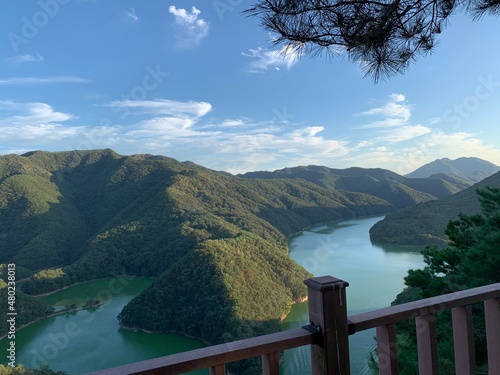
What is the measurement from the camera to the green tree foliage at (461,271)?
2.89 meters

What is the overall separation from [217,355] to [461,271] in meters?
4.17

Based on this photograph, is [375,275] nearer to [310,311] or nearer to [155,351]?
[155,351]

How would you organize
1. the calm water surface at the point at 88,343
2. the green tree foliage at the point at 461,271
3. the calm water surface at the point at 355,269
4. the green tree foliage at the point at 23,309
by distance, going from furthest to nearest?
the green tree foliage at the point at 23,309, the calm water surface at the point at 88,343, the calm water surface at the point at 355,269, the green tree foliage at the point at 461,271

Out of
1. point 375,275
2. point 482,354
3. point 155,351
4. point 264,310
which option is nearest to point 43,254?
point 155,351

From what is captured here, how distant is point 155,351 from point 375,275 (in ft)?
43.4

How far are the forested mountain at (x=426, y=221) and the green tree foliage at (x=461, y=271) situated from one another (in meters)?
23.3

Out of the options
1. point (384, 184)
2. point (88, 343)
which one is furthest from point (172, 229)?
point (384, 184)

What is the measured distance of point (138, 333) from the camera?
17.6 metres

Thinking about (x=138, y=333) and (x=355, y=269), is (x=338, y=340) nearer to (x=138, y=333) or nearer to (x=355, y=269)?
(x=138, y=333)

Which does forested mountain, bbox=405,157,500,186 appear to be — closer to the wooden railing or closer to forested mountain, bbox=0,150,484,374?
forested mountain, bbox=0,150,484,374

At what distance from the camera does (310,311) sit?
31.1 inches

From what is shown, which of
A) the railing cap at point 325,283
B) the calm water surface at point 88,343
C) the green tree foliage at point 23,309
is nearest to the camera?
the railing cap at point 325,283

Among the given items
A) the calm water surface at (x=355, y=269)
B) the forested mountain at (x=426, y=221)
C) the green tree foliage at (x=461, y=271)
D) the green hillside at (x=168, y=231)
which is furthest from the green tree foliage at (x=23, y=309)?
the forested mountain at (x=426, y=221)

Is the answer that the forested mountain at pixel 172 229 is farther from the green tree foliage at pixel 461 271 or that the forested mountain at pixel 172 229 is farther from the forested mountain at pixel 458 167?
the forested mountain at pixel 458 167
